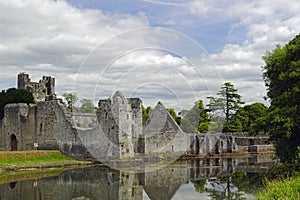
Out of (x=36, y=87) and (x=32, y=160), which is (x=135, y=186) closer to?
(x=32, y=160)

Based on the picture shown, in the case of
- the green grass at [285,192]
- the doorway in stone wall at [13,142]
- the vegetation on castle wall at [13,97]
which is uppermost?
the vegetation on castle wall at [13,97]

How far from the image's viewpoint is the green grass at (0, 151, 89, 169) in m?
27.6

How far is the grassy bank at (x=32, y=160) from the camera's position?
1071 inches

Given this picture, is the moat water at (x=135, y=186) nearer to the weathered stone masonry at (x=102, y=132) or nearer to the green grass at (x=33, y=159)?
the green grass at (x=33, y=159)

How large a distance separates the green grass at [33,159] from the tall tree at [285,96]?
14995 mm

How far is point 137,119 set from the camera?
37969 millimetres

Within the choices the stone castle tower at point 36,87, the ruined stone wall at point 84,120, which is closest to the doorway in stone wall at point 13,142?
the ruined stone wall at point 84,120

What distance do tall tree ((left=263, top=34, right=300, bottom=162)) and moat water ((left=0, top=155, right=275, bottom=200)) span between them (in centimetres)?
215

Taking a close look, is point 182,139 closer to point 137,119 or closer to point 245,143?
point 137,119

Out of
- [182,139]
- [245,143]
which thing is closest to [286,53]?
[182,139]

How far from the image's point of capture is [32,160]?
2955 cm

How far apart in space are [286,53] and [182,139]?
22434 mm

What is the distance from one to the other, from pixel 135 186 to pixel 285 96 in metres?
7.64

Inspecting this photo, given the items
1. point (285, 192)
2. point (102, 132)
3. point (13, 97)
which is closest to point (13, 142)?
point (13, 97)
